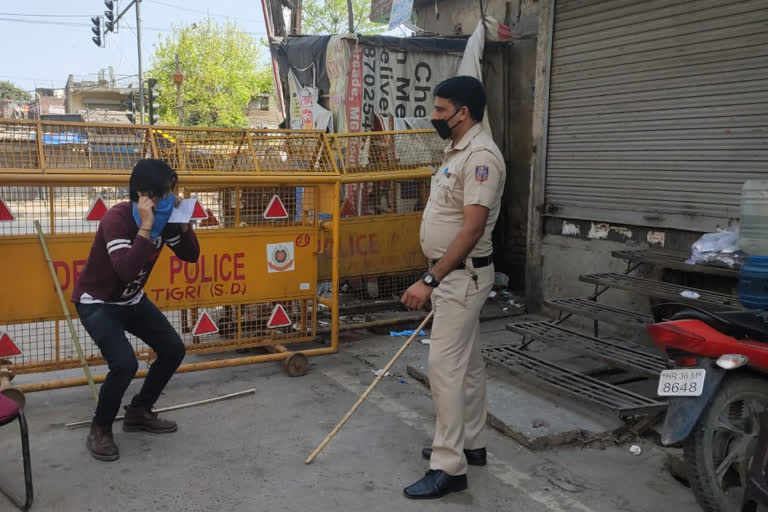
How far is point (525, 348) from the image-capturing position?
5.66 m

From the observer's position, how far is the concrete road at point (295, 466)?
3361mm

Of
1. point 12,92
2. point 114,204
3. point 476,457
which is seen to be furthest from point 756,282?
point 12,92

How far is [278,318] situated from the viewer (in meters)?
5.54

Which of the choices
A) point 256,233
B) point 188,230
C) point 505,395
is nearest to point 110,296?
point 188,230

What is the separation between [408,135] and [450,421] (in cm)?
408

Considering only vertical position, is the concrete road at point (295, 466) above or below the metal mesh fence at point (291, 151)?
below

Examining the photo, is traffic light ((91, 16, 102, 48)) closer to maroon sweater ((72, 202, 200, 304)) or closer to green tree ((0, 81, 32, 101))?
maroon sweater ((72, 202, 200, 304))

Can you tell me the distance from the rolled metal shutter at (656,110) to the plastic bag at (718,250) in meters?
0.25

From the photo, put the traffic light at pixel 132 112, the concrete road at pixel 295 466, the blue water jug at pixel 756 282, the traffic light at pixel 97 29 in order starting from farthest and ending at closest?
the traffic light at pixel 132 112
the traffic light at pixel 97 29
the blue water jug at pixel 756 282
the concrete road at pixel 295 466

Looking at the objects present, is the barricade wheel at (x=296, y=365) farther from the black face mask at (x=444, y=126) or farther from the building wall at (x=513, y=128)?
the building wall at (x=513, y=128)

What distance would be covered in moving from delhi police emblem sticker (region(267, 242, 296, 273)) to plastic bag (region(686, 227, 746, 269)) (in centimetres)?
316

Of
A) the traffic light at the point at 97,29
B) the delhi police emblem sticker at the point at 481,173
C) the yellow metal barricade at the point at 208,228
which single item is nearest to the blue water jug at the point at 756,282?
the delhi police emblem sticker at the point at 481,173

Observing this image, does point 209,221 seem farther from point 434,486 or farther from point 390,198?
point 434,486

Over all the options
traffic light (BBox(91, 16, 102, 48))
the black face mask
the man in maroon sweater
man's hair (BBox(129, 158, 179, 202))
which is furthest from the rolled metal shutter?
traffic light (BBox(91, 16, 102, 48))
